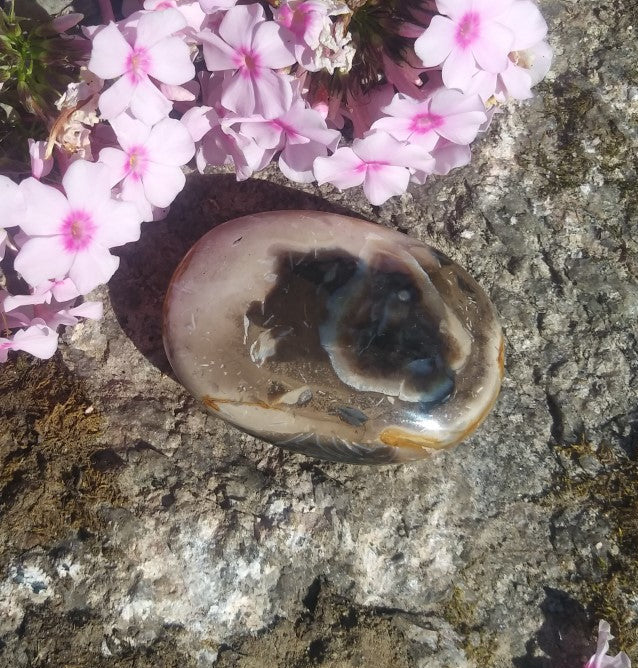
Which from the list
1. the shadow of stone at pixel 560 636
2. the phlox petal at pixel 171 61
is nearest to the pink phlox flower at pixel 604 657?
the shadow of stone at pixel 560 636

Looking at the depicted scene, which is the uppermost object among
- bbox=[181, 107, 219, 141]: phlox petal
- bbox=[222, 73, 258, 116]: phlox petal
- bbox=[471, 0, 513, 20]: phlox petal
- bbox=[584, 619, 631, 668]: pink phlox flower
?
bbox=[471, 0, 513, 20]: phlox petal

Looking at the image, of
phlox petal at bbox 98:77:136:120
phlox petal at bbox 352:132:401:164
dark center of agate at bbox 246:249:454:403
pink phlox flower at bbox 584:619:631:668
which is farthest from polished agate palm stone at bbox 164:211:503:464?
pink phlox flower at bbox 584:619:631:668

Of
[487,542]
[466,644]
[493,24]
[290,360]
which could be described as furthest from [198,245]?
[466,644]

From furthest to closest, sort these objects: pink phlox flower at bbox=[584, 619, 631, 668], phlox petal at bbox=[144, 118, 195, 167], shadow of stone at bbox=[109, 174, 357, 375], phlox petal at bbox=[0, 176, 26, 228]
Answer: shadow of stone at bbox=[109, 174, 357, 375] → pink phlox flower at bbox=[584, 619, 631, 668] → phlox petal at bbox=[144, 118, 195, 167] → phlox petal at bbox=[0, 176, 26, 228]

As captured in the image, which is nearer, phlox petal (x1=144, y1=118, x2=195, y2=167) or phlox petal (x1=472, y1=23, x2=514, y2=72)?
phlox petal (x1=472, y1=23, x2=514, y2=72)

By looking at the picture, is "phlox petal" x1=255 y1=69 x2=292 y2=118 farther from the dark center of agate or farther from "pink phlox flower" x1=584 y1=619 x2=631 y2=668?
"pink phlox flower" x1=584 y1=619 x2=631 y2=668

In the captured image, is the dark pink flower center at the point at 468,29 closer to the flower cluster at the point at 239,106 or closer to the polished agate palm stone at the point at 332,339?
the flower cluster at the point at 239,106

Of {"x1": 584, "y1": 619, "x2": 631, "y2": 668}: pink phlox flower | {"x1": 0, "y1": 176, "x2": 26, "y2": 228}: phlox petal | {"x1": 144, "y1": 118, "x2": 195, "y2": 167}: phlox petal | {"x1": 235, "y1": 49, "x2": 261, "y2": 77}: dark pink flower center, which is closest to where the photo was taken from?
{"x1": 0, "y1": 176, "x2": 26, "y2": 228}: phlox petal
